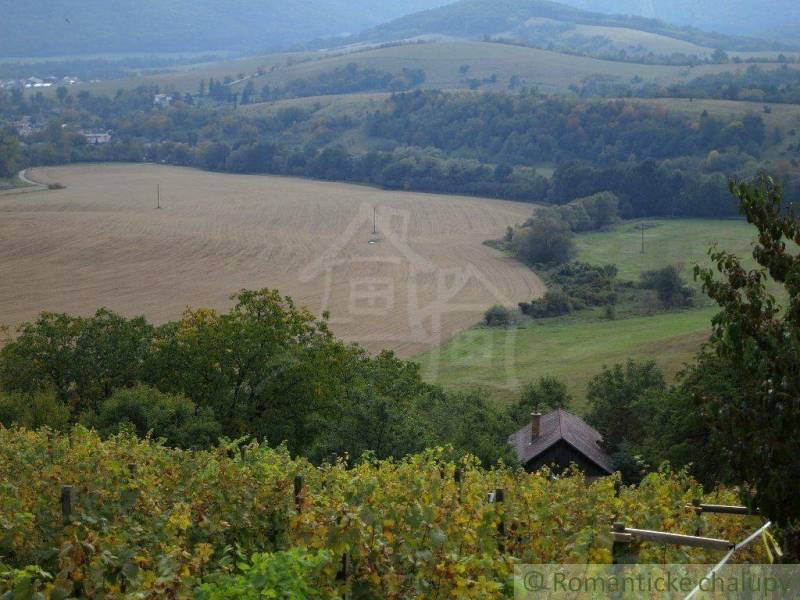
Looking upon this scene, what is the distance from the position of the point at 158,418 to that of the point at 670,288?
1677 inches

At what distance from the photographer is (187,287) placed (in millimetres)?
62062

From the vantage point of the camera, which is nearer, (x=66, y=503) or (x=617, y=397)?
(x=66, y=503)

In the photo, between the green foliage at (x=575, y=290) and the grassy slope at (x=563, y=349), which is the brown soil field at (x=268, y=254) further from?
the grassy slope at (x=563, y=349)

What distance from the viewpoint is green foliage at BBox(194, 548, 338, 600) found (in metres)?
6.70

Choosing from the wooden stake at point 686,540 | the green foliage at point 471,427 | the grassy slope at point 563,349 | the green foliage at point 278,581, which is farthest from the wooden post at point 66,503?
the grassy slope at point 563,349

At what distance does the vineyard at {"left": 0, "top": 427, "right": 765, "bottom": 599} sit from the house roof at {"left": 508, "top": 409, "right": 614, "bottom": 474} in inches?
666

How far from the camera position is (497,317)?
55.2m

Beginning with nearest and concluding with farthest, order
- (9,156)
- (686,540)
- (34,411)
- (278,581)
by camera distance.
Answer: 1. (278,581)
2. (686,540)
3. (34,411)
4. (9,156)

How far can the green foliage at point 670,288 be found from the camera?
59.5m

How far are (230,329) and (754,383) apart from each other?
2079 cm

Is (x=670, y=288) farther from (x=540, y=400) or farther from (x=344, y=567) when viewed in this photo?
(x=344, y=567)

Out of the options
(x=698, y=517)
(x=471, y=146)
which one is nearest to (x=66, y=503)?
(x=698, y=517)

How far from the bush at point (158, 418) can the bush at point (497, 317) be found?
3180 centimetres
